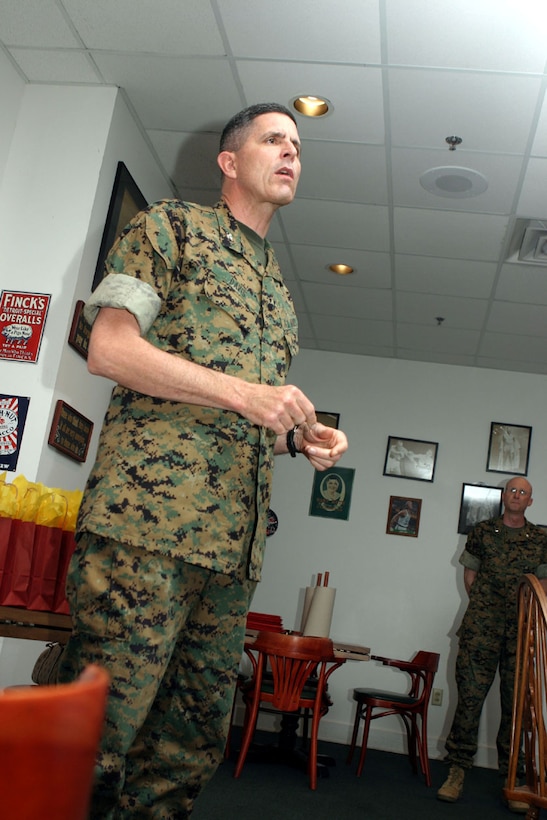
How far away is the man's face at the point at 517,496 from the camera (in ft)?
16.7

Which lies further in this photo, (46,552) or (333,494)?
(333,494)

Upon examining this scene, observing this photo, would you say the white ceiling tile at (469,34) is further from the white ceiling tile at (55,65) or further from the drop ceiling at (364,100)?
the white ceiling tile at (55,65)

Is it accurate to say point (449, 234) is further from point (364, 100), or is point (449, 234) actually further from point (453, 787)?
point (453, 787)

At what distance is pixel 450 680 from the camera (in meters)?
6.12

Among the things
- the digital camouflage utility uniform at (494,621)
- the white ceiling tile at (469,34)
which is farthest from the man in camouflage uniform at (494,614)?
the white ceiling tile at (469,34)

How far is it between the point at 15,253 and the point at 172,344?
2.39m

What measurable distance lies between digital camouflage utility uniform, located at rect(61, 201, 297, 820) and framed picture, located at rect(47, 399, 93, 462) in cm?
197

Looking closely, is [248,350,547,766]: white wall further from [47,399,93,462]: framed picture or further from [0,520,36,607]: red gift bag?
[0,520,36,607]: red gift bag

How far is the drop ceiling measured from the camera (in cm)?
313

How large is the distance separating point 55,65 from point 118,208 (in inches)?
26.1

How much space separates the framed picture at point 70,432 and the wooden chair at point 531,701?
2103 mm

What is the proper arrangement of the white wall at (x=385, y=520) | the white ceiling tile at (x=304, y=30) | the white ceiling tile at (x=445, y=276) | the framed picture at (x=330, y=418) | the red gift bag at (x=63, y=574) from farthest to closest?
the framed picture at (x=330, y=418) < the white wall at (x=385, y=520) < the white ceiling tile at (x=445, y=276) < the white ceiling tile at (x=304, y=30) < the red gift bag at (x=63, y=574)

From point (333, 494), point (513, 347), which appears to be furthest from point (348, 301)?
point (333, 494)

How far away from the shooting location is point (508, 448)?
6520mm
